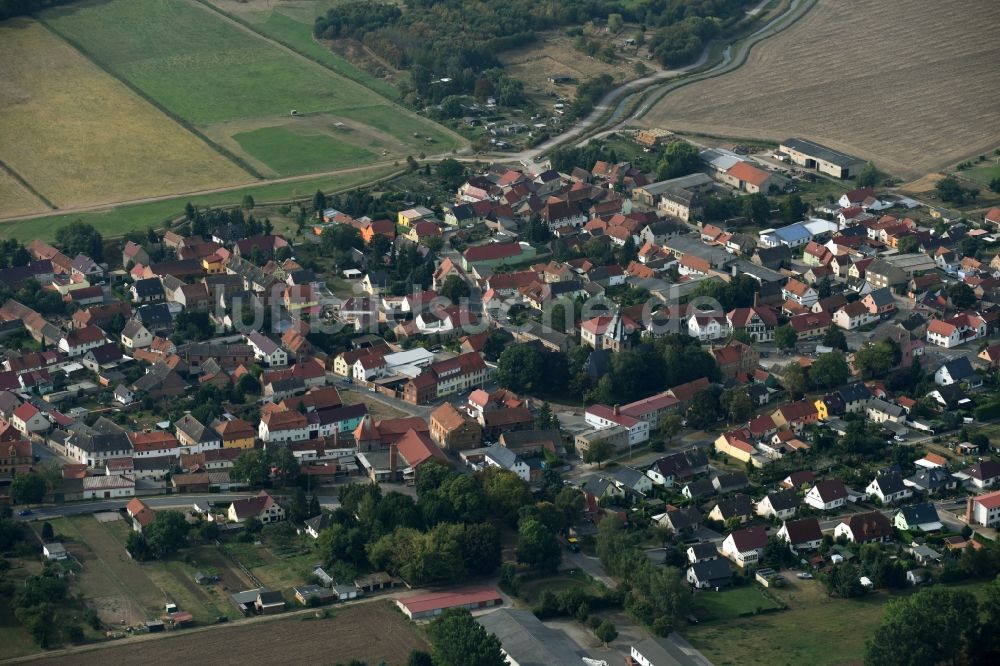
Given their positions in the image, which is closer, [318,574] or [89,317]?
[318,574]

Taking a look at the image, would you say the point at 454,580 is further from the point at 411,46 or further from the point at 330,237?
the point at 411,46

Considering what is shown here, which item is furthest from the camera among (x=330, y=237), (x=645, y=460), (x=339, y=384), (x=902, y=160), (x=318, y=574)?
(x=902, y=160)

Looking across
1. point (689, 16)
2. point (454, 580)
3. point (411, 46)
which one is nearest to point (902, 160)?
point (689, 16)

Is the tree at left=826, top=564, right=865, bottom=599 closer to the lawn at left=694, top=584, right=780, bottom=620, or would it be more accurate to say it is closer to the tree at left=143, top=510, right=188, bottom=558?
the lawn at left=694, top=584, right=780, bottom=620

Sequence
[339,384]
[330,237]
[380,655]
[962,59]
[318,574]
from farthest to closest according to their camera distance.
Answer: [962,59]
[330,237]
[339,384]
[318,574]
[380,655]

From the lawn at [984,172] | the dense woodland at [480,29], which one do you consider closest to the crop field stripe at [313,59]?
the dense woodland at [480,29]

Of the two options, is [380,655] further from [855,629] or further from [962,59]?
[962,59]
